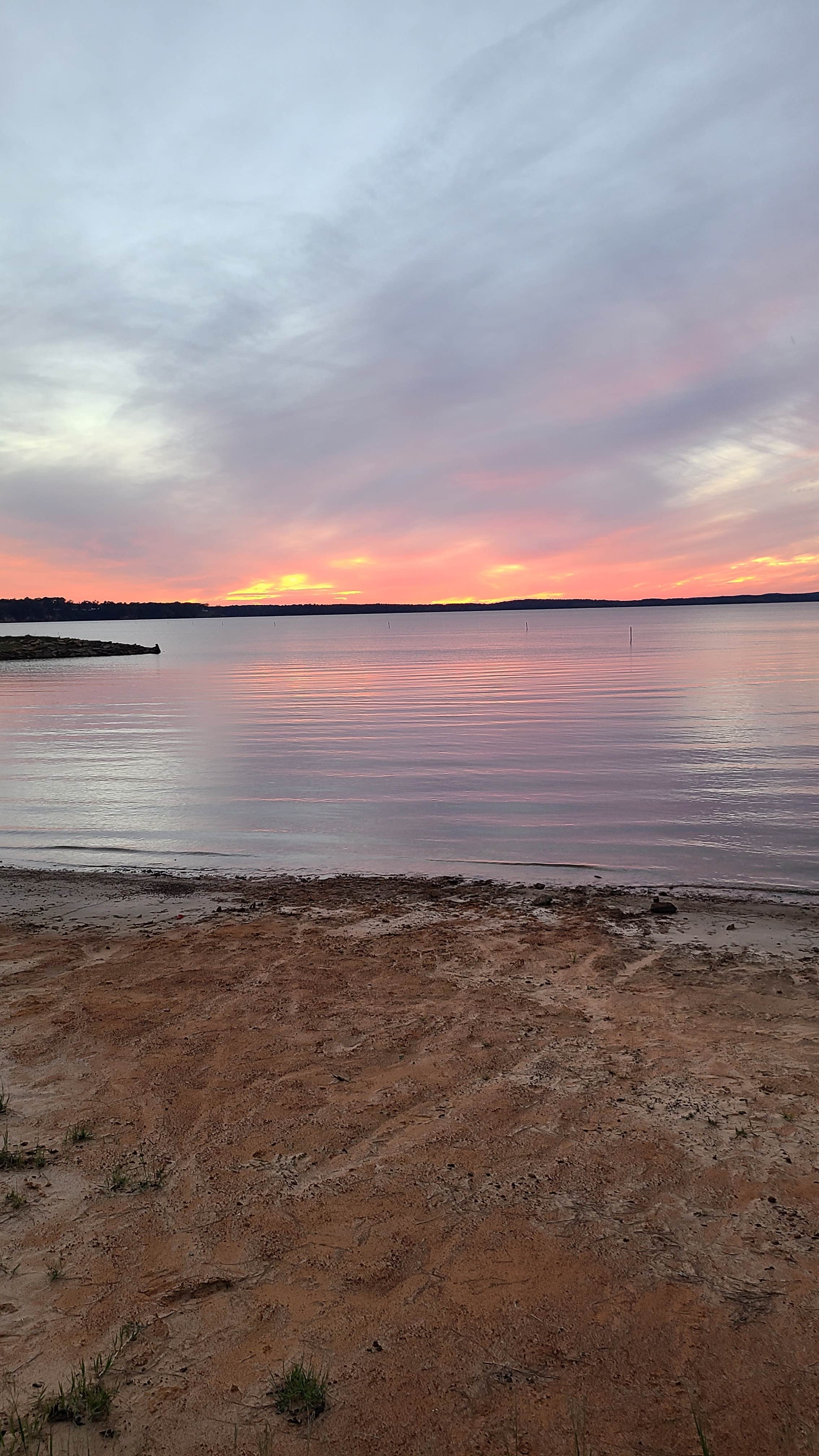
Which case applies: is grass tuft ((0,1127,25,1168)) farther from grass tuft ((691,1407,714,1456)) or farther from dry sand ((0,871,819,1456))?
grass tuft ((691,1407,714,1456))

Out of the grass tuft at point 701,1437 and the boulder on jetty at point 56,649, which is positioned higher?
the boulder on jetty at point 56,649

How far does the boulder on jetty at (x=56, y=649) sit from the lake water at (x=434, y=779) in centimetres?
4669

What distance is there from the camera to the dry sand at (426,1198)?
3.49 metres

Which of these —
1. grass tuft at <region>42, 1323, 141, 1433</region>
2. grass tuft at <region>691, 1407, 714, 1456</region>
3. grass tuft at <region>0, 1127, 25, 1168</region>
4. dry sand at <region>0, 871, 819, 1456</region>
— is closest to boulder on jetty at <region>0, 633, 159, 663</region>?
dry sand at <region>0, 871, 819, 1456</region>

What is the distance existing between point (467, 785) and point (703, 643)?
270ft

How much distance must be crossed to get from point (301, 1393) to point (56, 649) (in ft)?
334

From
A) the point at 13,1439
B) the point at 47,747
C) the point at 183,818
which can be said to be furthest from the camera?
the point at 47,747

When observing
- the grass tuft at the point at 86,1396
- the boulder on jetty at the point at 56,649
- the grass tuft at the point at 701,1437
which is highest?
the boulder on jetty at the point at 56,649

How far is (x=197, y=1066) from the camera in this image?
646 cm

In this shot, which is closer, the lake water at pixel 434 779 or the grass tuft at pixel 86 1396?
the grass tuft at pixel 86 1396

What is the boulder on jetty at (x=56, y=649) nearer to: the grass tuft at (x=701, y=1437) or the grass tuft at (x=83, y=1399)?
the grass tuft at (x=83, y=1399)

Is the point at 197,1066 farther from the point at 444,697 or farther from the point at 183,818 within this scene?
the point at 444,697

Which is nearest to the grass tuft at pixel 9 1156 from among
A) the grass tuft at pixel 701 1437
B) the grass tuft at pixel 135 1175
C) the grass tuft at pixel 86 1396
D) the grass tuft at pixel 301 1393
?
the grass tuft at pixel 135 1175

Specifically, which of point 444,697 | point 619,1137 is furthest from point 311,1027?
point 444,697
